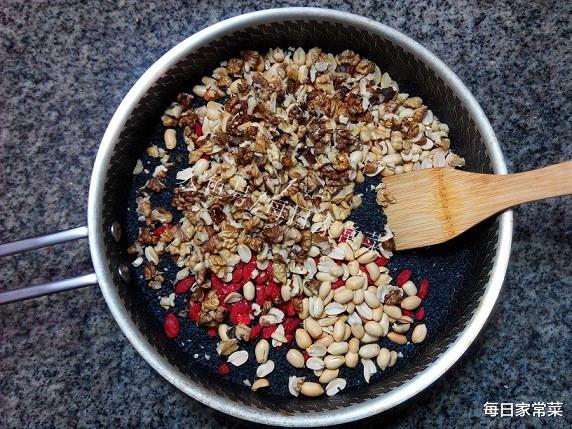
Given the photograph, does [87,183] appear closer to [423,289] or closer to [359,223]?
[359,223]

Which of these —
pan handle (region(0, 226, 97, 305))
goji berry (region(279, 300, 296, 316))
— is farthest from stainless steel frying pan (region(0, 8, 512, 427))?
goji berry (region(279, 300, 296, 316))

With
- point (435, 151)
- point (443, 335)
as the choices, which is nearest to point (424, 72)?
point (435, 151)

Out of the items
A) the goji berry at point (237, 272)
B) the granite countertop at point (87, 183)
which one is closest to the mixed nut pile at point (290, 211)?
the goji berry at point (237, 272)

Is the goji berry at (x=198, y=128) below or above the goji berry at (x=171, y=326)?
above

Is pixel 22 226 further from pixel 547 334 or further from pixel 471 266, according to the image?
pixel 547 334

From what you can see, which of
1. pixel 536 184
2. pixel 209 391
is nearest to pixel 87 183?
pixel 209 391

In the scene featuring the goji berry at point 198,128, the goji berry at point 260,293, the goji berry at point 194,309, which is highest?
the goji berry at point 198,128

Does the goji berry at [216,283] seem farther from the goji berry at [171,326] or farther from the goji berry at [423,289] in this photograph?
the goji berry at [423,289]

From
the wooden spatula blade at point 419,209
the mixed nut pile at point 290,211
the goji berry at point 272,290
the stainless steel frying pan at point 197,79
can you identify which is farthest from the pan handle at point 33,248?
the wooden spatula blade at point 419,209

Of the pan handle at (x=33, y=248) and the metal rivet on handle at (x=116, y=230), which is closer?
the pan handle at (x=33, y=248)
